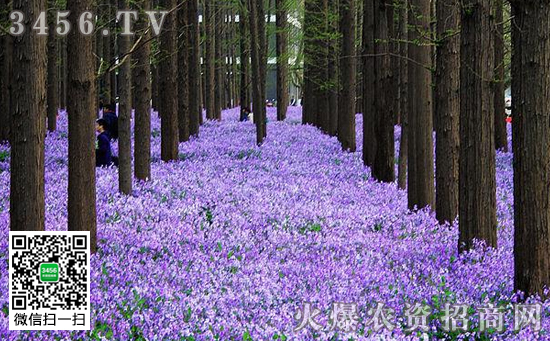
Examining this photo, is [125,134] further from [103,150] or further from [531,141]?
[531,141]

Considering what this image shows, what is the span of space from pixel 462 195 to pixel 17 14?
5.86 m

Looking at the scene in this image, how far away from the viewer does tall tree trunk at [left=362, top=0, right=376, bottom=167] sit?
64.0 feet

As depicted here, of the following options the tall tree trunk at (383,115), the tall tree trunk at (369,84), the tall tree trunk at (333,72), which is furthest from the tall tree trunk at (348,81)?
the tall tree trunk at (333,72)

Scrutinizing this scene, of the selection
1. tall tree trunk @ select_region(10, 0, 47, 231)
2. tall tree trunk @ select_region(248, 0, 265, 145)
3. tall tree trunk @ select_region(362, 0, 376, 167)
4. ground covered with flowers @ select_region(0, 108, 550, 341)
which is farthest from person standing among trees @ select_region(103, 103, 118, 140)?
tall tree trunk @ select_region(10, 0, 47, 231)

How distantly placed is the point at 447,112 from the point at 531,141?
185 inches

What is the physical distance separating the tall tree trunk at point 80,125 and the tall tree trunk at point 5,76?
10.7m

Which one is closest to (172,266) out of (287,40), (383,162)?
(383,162)

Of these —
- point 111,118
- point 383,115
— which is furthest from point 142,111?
point 111,118

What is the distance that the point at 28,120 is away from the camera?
7.59m

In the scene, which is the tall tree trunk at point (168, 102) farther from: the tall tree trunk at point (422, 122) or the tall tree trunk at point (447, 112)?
the tall tree trunk at point (447, 112)

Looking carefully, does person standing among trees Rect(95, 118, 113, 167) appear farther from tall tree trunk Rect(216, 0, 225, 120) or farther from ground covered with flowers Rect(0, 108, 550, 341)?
tall tree trunk Rect(216, 0, 225, 120)

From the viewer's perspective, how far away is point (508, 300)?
764cm

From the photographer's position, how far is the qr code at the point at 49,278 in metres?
6.21

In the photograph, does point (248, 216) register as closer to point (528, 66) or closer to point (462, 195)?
point (462, 195)
